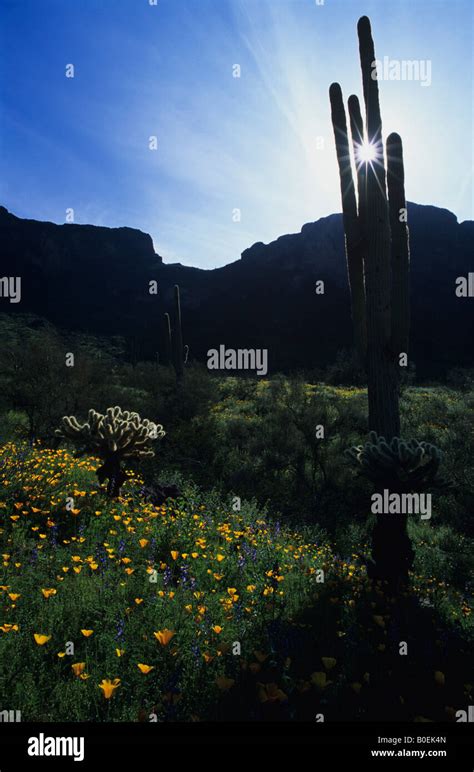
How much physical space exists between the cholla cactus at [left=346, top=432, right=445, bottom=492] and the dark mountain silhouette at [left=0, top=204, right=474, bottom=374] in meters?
40.1

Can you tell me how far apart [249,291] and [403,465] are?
2516 inches

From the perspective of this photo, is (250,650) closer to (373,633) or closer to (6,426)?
(373,633)

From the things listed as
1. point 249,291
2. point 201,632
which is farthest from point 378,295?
point 249,291

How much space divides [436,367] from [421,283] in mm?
21338

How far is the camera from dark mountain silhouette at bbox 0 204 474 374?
2087 inches

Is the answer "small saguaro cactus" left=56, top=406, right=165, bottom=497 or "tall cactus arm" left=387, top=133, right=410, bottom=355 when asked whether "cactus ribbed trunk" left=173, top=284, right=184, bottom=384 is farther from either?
"tall cactus arm" left=387, top=133, right=410, bottom=355

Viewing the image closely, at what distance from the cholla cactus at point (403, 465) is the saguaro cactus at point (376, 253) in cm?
45

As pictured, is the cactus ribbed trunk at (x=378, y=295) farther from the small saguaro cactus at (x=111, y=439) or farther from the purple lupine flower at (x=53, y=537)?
the purple lupine flower at (x=53, y=537)

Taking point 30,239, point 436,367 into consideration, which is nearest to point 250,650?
point 436,367

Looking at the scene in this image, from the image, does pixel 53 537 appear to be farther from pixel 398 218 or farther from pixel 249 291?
pixel 249 291

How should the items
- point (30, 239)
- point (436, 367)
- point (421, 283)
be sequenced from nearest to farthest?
point (436, 367) → point (421, 283) → point (30, 239)

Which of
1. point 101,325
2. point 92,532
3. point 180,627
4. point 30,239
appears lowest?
point 180,627

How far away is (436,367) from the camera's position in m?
43.4

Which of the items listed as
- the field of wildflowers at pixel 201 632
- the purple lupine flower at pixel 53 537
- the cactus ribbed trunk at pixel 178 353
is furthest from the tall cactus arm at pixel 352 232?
the cactus ribbed trunk at pixel 178 353
